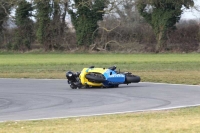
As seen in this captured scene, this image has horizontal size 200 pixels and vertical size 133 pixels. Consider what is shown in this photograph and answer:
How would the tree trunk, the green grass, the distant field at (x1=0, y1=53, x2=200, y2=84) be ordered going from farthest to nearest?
the tree trunk → the distant field at (x1=0, y1=53, x2=200, y2=84) → the green grass

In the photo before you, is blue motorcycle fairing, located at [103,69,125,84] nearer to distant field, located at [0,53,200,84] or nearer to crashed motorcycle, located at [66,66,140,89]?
crashed motorcycle, located at [66,66,140,89]

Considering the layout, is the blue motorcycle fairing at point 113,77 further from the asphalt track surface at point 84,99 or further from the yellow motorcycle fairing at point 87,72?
the asphalt track surface at point 84,99

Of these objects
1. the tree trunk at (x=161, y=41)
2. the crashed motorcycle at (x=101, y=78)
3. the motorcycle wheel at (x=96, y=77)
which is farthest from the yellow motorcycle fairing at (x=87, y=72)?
the tree trunk at (x=161, y=41)

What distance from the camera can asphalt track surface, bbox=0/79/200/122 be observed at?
612 inches

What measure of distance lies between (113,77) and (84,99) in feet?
13.3

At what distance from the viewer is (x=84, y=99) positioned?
18.8 metres

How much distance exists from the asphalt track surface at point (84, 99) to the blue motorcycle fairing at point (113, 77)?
0.36m

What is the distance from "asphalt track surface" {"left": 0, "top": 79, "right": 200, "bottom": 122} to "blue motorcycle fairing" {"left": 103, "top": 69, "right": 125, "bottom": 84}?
1.17 feet

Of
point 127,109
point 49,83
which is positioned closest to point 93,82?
point 49,83

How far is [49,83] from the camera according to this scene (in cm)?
2606

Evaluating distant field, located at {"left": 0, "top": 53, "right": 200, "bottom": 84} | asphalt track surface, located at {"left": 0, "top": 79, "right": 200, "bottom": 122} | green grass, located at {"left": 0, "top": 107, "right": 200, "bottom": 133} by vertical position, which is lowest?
distant field, located at {"left": 0, "top": 53, "right": 200, "bottom": 84}

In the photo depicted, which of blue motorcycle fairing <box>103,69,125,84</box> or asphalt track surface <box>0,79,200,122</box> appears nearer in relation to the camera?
asphalt track surface <box>0,79,200,122</box>

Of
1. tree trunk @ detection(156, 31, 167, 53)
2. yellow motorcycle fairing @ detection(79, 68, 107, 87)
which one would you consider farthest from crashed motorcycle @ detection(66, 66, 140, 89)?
tree trunk @ detection(156, 31, 167, 53)

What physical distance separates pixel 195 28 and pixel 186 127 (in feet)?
183
